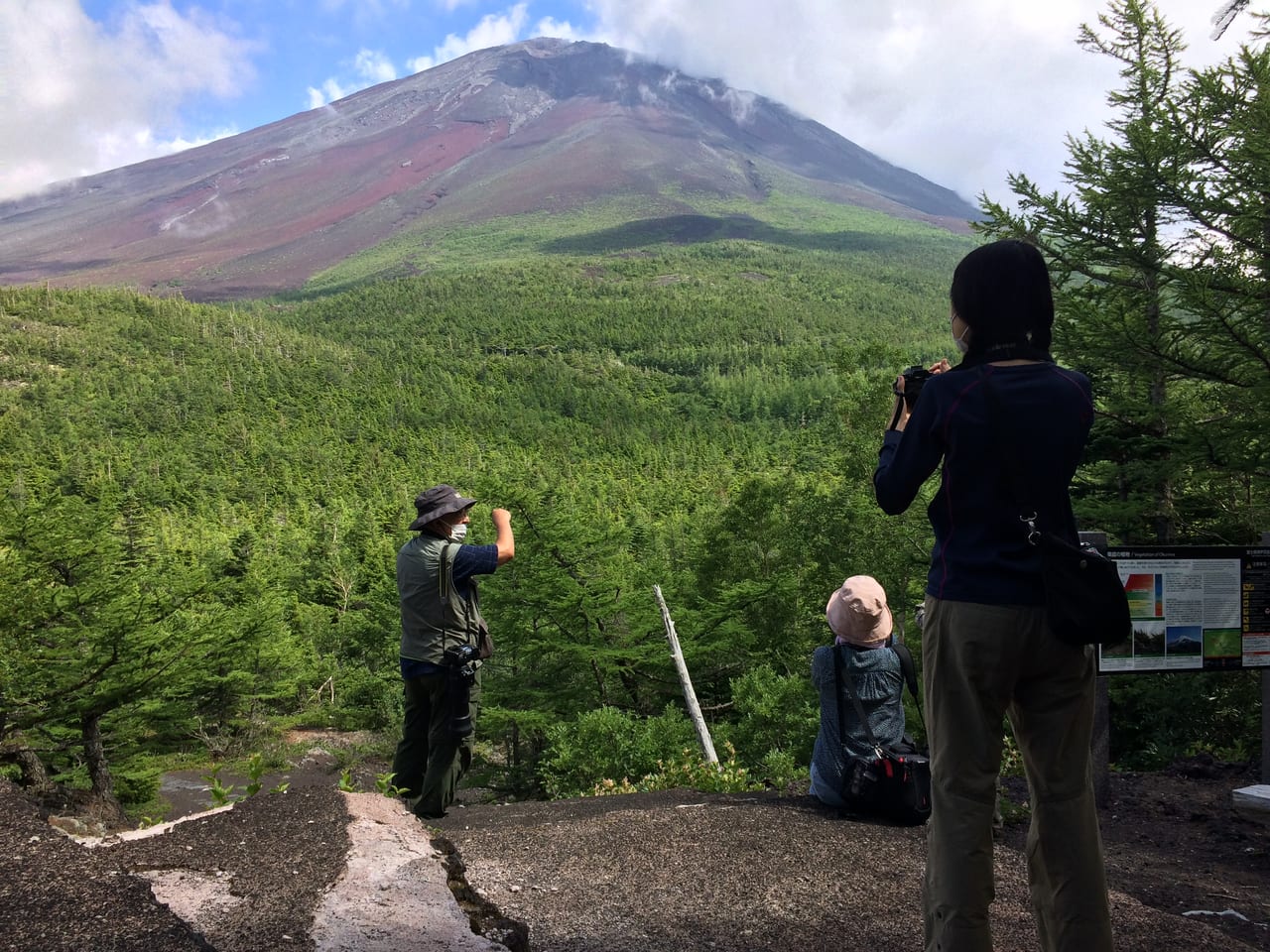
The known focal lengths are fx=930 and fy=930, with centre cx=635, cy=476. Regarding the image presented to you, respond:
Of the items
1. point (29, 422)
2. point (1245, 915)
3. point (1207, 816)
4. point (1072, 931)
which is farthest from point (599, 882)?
point (29, 422)

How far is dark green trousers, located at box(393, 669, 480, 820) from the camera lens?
197 inches

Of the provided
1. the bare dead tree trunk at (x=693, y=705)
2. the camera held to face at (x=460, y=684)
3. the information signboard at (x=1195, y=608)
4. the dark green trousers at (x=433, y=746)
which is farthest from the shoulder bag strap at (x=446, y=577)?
the bare dead tree trunk at (x=693, y=705)

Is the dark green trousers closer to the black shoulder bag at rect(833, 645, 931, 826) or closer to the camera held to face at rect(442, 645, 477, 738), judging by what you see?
the camera held to face at rect(442, 645, 477, 738)

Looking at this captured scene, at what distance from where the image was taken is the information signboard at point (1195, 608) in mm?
4633

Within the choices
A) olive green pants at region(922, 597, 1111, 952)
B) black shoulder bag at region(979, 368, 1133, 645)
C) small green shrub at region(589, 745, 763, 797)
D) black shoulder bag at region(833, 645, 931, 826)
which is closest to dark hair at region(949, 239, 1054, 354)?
black shoulder bag at region(979, 368, 1133, 645)

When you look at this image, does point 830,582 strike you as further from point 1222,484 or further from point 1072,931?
point 1072,931

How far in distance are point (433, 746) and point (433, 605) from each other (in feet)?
2.60

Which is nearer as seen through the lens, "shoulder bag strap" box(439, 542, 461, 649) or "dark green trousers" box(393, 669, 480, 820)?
"shoulder bag strap" box(439, 542, 461, 649)

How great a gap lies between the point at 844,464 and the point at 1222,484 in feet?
21.4

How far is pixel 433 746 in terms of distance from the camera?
504 cm

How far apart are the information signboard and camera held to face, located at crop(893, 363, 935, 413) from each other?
2.54 meters

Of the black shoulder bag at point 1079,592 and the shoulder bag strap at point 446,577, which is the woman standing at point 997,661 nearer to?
the black shoulder bag at point 1079,592

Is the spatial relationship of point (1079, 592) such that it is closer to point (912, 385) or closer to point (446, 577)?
point (912, 385)

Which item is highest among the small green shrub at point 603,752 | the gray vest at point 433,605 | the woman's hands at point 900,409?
the woman's hands at point 900,409
